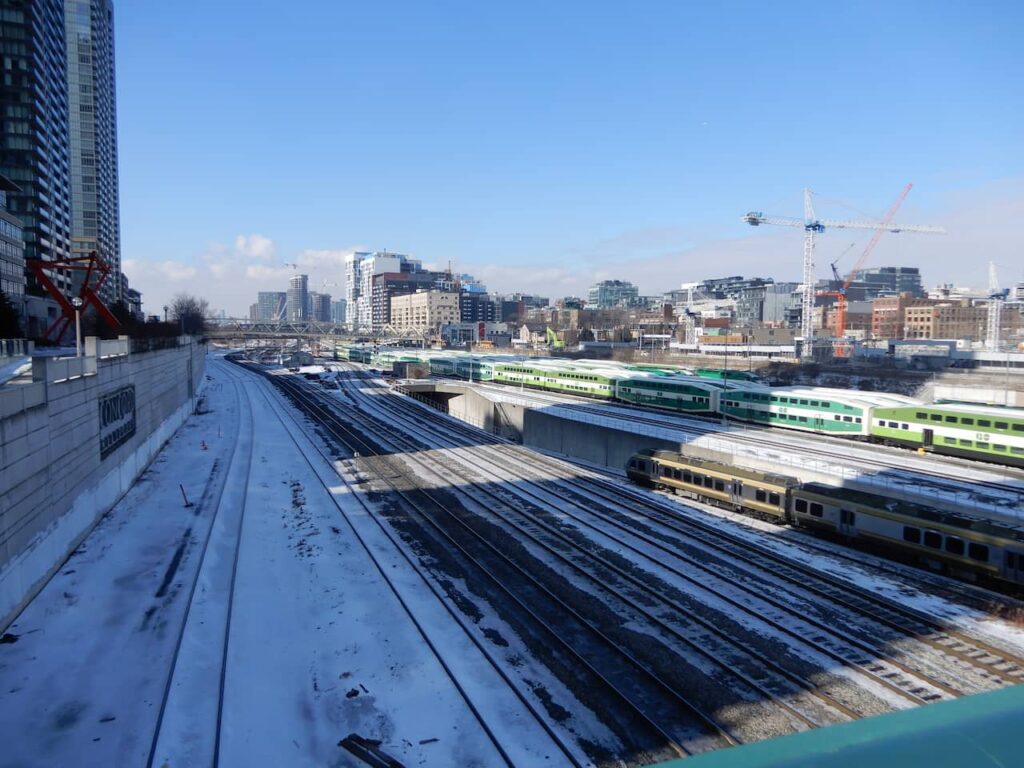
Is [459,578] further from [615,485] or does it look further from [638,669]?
[615,485]

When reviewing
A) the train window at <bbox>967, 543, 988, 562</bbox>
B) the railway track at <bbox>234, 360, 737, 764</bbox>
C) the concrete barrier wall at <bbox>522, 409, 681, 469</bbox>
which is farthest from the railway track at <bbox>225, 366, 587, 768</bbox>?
the concrete barrier wall at <bbox>522, 409, 681, 469</bbox>

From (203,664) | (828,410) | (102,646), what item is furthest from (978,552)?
(102,646)

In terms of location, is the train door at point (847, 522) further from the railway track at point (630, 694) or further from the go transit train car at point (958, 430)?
the go transit train car at point (958, 430)

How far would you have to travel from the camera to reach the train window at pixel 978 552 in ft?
63.7

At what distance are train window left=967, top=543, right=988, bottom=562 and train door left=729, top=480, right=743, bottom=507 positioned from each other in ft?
28.9

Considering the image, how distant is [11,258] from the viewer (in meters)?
58.4

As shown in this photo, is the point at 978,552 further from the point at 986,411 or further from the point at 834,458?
the point at 986,411

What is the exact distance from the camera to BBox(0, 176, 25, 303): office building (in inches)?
2206

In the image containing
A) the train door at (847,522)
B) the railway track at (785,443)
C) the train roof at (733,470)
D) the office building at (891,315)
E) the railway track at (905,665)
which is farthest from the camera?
the office building at (891,315)

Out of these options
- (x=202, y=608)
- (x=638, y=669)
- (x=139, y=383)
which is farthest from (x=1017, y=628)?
(x=139, y=383)

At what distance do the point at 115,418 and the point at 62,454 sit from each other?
27.4ft

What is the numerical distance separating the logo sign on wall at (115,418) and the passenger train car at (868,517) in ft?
81.8

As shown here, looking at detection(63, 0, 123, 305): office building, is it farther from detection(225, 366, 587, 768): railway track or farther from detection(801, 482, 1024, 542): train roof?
detection(801, 482, 1024, 542): train roof

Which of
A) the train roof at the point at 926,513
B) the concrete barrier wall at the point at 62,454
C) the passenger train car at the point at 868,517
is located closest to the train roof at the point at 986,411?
the train roof at the point at 926,513
